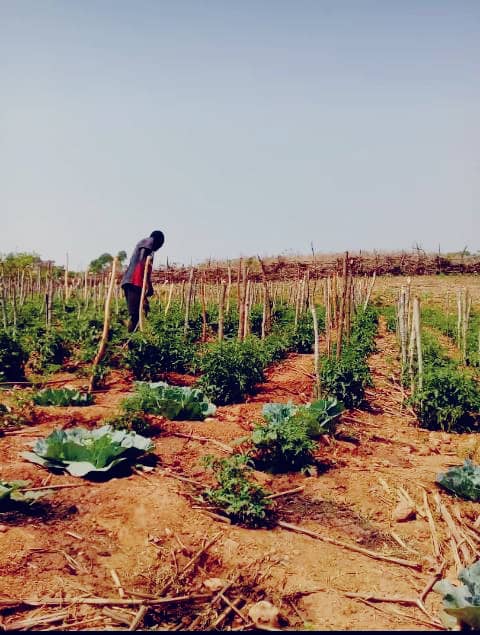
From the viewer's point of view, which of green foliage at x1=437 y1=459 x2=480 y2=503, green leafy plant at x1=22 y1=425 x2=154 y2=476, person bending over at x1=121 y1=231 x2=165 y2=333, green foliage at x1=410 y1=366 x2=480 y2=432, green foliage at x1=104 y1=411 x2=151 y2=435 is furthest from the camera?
person bending over at x1=121 y1=231 x2=165 y2=333

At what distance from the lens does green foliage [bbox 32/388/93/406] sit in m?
6.10

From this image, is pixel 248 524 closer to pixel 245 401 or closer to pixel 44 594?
pixel 44 594

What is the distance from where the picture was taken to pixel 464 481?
435 cm

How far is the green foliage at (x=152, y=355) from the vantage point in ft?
26.4

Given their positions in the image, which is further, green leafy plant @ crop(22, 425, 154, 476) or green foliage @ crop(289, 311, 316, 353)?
green foliage @ crop(289, 311, 316, 353)

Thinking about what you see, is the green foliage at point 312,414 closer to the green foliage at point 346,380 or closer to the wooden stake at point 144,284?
the green foliage at point 346,380

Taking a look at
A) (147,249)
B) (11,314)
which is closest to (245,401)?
(147,249)

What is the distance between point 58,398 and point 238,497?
10.3 ft

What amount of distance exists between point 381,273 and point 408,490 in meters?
32.3

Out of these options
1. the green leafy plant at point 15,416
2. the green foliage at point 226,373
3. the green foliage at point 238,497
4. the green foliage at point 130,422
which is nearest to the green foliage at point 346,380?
the green foliage at point 226,373

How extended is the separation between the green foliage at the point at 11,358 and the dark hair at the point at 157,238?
9.89 feet

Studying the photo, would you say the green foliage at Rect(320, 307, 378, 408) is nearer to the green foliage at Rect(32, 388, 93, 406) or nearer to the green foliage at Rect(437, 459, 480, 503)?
the green foliage at Rect(437, 459, 480, 503)

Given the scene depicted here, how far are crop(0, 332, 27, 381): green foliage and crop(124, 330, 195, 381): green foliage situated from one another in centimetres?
155

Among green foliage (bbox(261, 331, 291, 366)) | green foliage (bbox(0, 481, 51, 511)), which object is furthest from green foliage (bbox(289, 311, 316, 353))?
green foliage (bbox(0, 481, 51, 511))
